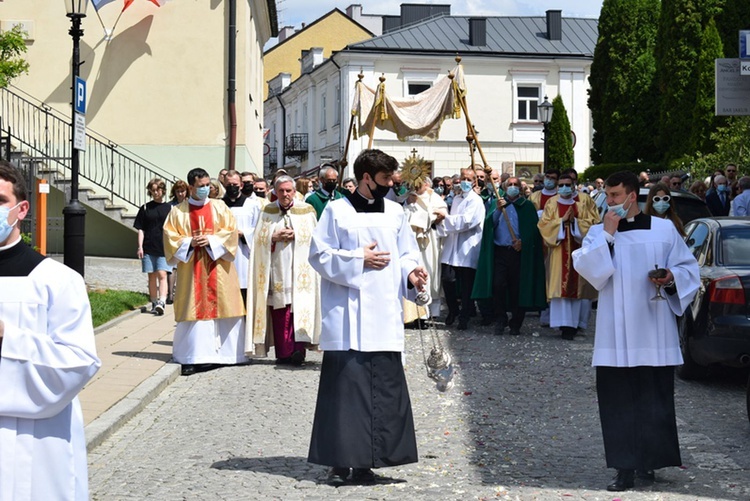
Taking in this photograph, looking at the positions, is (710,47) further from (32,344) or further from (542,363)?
(32,344)

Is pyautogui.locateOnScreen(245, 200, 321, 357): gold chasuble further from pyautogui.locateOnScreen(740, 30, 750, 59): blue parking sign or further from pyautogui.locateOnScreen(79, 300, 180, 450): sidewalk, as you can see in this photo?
pyautogui.locateOnScreen(740, 30, 750, 59): blue parking sign

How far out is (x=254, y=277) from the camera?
496 inches

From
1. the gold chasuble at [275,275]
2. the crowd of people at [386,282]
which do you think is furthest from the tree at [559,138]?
the gold chasuble at [275,275]

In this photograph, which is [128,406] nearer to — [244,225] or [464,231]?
[244,225]

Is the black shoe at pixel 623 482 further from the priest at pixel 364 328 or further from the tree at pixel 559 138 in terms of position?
the tree at pixel 559 138

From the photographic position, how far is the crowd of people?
7.26 metres

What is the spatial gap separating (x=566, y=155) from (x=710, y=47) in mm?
19548

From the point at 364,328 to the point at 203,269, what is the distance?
5212mm

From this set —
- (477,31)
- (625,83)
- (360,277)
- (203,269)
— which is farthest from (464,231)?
(477,31)

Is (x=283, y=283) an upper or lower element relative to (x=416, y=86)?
lower

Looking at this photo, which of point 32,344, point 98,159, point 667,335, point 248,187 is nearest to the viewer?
point 32,344

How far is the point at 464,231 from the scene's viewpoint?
16.7 m

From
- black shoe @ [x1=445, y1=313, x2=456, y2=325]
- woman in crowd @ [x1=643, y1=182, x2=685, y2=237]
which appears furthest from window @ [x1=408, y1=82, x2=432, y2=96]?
woman in crowd @ [x1=643, y1=182, x2=685, y2=237]

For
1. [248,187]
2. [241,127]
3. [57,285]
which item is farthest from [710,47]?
[57,285]
